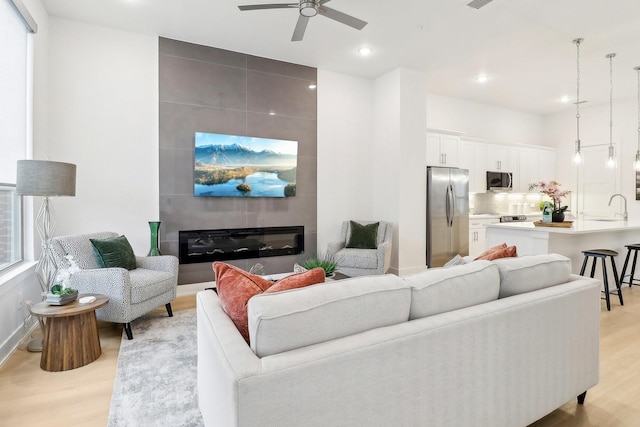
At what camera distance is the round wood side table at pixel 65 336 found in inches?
95.8

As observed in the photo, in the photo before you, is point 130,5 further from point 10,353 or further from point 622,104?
point 622,104

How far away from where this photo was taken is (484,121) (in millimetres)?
7090

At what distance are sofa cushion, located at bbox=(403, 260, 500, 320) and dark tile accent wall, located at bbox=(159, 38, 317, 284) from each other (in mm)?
3407

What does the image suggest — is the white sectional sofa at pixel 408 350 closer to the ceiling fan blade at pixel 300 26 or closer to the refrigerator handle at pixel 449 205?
the ceiling fan blade at pixel 300 26

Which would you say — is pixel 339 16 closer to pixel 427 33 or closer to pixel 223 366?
pixel 427 33

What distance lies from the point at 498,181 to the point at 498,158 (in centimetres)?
47

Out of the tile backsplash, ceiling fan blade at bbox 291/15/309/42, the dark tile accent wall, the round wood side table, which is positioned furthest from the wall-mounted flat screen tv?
the tile backsplash

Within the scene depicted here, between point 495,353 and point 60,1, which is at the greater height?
point 60,1

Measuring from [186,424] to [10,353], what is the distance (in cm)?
183

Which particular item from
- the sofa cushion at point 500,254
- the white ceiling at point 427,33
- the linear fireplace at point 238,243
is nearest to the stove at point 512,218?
the white ceiling at point 427,33

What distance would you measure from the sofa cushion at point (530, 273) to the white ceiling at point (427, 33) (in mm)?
2748

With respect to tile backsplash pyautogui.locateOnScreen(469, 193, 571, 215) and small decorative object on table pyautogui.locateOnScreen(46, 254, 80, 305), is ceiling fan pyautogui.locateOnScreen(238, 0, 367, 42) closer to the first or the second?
small decorative object on table pyautogui.locateOnScreen(46, 254, 80, 305)

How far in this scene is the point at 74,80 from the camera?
149 inches

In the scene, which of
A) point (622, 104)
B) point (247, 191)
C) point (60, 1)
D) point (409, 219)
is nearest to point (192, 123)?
point (247, 191)
